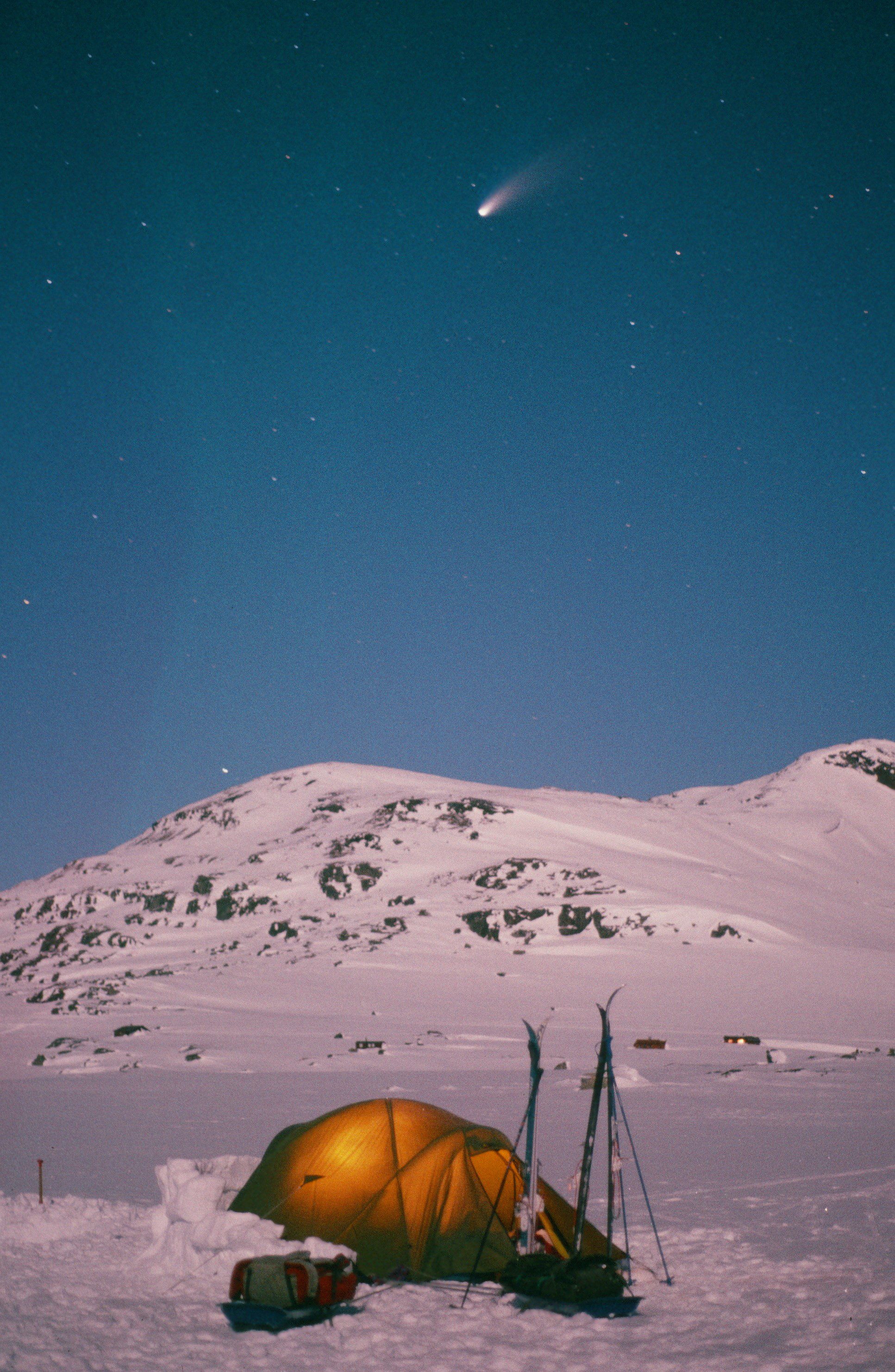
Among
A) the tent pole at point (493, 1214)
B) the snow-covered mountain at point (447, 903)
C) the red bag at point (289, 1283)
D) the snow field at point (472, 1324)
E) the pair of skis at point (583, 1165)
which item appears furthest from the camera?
the snow-covered mountain at point (447, 903)

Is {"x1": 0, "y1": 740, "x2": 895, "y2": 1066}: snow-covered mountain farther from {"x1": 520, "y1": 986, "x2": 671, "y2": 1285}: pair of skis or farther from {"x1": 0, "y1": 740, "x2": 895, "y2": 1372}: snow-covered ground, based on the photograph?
{"x1": 520, "y1": 986, "x2": 671, "y2": 1285}: pair of skis

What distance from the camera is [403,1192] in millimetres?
12086

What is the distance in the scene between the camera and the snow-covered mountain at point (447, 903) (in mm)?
80000

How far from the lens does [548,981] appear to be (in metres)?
79.3

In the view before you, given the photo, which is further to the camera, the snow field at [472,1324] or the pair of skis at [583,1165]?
the pair of skis at [583,1165]

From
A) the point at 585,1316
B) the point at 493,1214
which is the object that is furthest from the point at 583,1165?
the point at 585,1316

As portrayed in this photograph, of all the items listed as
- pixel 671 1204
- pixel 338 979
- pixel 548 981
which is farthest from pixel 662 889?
pixel 671 1204

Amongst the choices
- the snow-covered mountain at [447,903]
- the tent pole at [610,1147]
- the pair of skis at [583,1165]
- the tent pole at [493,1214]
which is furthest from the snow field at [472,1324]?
the snow-covered mountain at [447,903]

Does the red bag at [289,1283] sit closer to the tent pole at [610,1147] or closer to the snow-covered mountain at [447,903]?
the tent pole at [610,1147]

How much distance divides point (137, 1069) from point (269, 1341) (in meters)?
34.3

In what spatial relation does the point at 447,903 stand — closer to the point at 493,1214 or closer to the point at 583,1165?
the point at 493,1214

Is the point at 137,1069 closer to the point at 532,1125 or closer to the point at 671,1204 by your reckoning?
the point at 671,1204

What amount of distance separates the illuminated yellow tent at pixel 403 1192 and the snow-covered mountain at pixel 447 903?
38.9 metres

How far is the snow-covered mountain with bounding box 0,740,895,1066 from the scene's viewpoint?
262 feet
